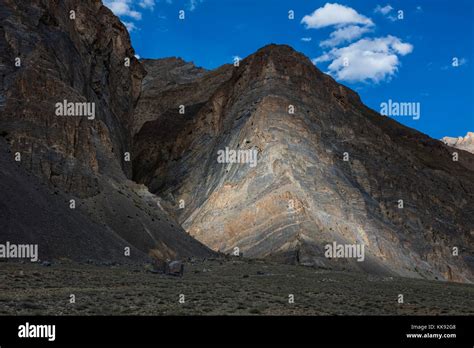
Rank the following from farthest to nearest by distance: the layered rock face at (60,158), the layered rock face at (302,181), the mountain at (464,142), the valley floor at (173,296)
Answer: the mountain at (464,142)
the layered rock face at (302,181)
the layered rock face at (60,158)
the valley floor at (173,296)

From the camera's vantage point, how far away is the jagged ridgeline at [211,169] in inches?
1336

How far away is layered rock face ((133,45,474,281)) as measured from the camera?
Answer: 49781mm

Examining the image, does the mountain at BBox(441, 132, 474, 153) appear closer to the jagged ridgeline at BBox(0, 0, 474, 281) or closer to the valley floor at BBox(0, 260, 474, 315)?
the jagged ridgeline at BBox(0, 0, 474, 281)

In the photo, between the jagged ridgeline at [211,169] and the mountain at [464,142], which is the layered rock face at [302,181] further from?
the mountain at [464,142]

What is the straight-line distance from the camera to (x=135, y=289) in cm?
1766


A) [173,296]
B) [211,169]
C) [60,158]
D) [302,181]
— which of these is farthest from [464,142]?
[173,296]

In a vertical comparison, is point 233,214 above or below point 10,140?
below

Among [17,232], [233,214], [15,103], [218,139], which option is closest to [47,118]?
[15,103]

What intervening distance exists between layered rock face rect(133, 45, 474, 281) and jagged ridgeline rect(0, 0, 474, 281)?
201 mm

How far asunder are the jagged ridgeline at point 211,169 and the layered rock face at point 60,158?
4.1 inches

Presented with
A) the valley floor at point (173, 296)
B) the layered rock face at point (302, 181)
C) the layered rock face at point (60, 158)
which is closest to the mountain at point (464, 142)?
the layered rock face at point (302, 181)

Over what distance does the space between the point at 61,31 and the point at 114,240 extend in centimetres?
2212

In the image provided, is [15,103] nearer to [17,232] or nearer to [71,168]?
[71,168]

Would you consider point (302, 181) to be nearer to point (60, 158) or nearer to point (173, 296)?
point (60, 158)
